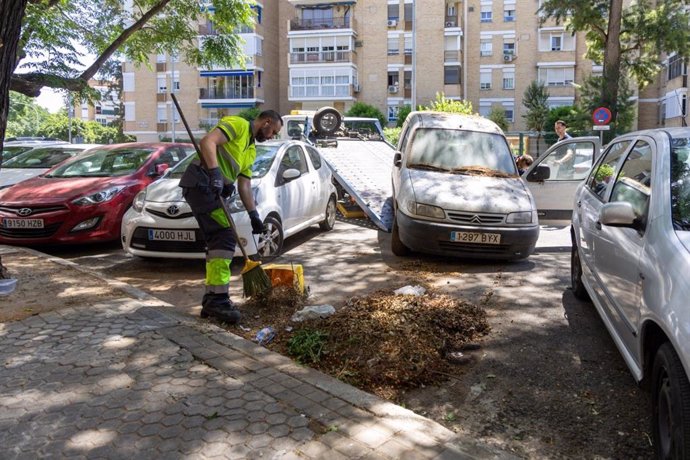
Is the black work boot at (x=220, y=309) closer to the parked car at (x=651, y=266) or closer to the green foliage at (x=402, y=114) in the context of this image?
the parked car at (x=651, y=266)

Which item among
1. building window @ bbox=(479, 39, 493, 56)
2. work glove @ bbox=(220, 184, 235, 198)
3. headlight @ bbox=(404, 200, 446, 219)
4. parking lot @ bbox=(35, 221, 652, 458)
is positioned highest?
building window @ bbox=(479, 39, 493, 56)

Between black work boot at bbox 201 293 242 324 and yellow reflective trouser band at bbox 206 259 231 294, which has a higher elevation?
yellow reflective trouser band at bbox 206 259 231 294

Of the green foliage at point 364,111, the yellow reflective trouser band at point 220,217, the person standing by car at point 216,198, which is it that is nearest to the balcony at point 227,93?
the green foliage at point 364,111

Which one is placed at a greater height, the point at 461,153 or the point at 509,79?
the point at 509,79

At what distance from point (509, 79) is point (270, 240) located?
43557 mm

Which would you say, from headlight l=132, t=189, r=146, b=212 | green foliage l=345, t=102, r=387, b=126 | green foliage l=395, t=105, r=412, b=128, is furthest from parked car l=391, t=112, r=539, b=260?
green foliage l=345, t=102, r=387, b=126

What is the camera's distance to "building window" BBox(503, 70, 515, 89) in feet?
154

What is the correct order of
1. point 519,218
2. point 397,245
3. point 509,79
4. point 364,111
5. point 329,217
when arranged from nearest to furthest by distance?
point 519,218
point 397,245
point 329,217
point 364,111
point 509,79

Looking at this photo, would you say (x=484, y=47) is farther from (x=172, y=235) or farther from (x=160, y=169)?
(x=172, y=235)

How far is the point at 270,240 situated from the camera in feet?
25.0

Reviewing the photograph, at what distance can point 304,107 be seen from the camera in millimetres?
48750

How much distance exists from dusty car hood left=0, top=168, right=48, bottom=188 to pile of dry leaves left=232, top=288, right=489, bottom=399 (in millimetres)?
7135

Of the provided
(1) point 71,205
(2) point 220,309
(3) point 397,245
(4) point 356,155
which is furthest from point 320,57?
(2) point 220,309

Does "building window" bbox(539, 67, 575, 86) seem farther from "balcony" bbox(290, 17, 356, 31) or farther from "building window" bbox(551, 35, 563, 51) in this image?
"balcony" bbox(290, 17, 356, 31)
